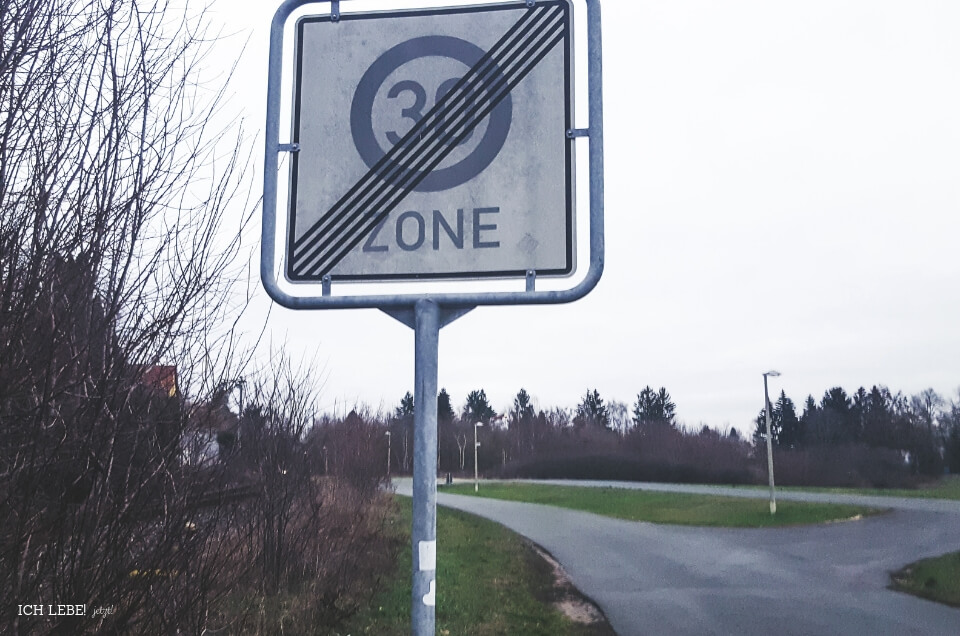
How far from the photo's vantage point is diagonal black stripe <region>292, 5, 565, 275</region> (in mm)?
1709

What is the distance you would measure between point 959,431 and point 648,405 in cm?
5119

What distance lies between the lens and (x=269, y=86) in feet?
5.98

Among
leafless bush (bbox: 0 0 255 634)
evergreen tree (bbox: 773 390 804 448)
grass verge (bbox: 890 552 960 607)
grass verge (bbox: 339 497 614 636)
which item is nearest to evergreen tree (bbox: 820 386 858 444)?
evergreen tree (bbox: 773 390 804 448)

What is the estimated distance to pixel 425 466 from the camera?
154 centimetres

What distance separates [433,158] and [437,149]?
0.02 metres

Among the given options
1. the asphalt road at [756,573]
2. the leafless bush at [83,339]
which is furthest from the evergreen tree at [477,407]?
the leafless bush at [83,339]

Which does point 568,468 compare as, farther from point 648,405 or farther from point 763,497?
point 648,405

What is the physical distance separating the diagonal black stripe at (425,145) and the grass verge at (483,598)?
27.3 ft

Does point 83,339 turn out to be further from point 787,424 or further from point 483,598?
point 787,424

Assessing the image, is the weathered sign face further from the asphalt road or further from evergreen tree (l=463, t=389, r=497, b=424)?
evergreen tree (l=463, t=389, r=497, b=424)

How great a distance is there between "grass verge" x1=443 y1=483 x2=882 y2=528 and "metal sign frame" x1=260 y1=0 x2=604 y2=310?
2477cm

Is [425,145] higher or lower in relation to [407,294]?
higher

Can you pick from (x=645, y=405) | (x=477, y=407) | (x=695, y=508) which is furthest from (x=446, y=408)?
(x=695, y=508)

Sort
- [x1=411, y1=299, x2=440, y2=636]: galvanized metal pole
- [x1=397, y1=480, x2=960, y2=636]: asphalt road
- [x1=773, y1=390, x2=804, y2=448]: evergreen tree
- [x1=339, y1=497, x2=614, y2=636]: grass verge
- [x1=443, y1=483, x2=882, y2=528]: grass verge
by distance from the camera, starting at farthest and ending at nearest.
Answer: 1. [x1=773, y1=390, x2=804, y2=448]: evergreen tree
2. [x1=443, y1=483, x2=882, y2=528]: grass verge
3. [x1=397, y1=480, x2=960, y2=636]: asphalt road
4. [x1=339, y1=497, x2=614, y2=636]: grass verge
5. [x1=411, y1=299, x2=440, y2=636]: galvanized metal pole
